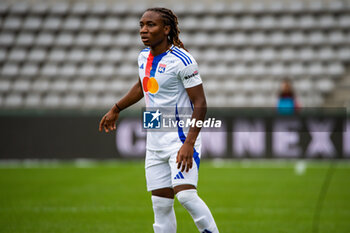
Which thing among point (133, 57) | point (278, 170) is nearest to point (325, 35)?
point (133, 57)

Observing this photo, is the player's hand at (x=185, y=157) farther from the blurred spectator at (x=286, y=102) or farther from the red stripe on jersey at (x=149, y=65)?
the blurred spectator at (x=286, y=102)

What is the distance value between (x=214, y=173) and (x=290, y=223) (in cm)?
608

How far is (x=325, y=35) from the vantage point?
20.6 m

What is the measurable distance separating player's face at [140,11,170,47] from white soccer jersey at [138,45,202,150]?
5.1 inches

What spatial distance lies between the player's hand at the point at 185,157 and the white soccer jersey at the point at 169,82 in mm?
164

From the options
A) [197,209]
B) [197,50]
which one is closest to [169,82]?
[197,209]

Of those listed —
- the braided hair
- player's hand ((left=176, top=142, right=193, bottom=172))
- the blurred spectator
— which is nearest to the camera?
player's hand ((left=176, top=142, right=193, bottom=172))

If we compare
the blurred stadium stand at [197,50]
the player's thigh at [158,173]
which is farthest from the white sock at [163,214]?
the blurred stadium stand at [197,50]

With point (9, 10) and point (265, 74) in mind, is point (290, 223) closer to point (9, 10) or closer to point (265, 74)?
point (265, 74)

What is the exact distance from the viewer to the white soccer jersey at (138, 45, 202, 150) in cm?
351

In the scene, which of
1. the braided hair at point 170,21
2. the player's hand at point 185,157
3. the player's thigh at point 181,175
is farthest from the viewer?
the braided hair at point 170,21

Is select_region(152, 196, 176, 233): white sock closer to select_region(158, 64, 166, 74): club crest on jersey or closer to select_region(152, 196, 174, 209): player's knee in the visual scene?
select_region(152, 196, 174, 209): player's knee

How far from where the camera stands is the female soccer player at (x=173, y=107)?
3.47 m

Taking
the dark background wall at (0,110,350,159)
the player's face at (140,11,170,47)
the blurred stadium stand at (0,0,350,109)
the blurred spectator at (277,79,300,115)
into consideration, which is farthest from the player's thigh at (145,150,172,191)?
the blurred stadium stand at (0,0,350,109)
